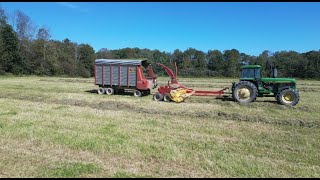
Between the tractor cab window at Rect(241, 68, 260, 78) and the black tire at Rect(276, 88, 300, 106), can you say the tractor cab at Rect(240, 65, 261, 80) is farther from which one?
the black tire at Rect(276, 88, 300, 106)

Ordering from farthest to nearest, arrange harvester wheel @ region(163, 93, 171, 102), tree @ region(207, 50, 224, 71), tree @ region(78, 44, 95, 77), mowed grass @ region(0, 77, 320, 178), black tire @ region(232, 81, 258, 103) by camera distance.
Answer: tree @ region(207, 50, 224, 71), tree @ region(78, 44, 95, 77), harvester wheel @ region(163, 93, 171, 102), black tire @ region(232, 81, 258, 103), mowed grass @ region(0, 77, 320, 178)

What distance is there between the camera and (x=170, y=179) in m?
5.82

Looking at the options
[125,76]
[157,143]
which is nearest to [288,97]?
[125,76]

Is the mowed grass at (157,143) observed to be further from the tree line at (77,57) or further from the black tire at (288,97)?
the tree line at (77,57)

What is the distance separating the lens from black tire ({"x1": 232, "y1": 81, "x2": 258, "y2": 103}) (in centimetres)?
1684

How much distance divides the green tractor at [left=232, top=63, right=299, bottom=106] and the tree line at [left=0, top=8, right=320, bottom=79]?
90.5 ft

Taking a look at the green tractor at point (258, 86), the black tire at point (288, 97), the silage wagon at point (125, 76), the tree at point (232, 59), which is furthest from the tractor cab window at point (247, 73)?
the tree at point (232, 59)

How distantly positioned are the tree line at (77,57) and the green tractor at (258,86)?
27.6m

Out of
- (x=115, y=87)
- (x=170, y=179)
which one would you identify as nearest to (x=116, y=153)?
(x=170, y=179)

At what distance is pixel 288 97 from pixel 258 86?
1.55 m

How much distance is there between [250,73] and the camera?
57.2ft

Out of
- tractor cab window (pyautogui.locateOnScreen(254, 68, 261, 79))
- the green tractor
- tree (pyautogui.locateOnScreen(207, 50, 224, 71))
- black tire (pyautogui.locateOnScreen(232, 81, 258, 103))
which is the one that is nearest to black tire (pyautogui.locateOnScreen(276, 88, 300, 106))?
the green tractor

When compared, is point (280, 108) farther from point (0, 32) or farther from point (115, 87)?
point (0, 32)

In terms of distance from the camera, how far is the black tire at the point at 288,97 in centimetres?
1605
